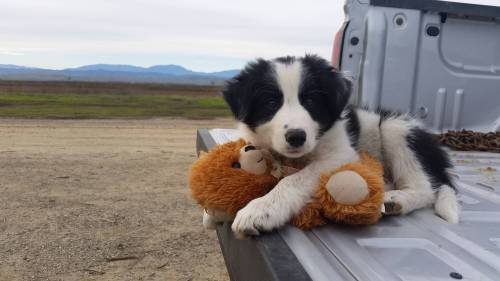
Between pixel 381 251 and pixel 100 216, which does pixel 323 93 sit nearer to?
pixel 381 251

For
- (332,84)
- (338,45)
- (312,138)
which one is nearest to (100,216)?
(338,45)

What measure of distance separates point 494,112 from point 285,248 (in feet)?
13.9

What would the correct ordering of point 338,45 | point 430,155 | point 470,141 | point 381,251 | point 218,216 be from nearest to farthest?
point 381,251 → point 218,216 → point 430,155 → point 470,141 → point 338,45

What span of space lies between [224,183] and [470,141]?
3407 millimetres

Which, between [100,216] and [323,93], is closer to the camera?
[323,93]

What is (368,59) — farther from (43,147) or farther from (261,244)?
(43,147)

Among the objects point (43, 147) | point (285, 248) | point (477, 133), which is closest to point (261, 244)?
point (285, 248)

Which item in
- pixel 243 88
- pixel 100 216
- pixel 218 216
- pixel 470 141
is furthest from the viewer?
pixel 100 216

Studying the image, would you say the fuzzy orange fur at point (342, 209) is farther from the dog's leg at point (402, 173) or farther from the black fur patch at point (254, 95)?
the black fur patch at point (254, 95)

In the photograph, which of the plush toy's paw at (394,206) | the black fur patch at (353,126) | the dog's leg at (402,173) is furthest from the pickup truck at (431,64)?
the plush toy's paw at (394,206)

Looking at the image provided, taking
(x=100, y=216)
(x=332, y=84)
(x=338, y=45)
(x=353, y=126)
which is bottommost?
(x=100, y=216)

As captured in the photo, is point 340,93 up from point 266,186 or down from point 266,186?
up

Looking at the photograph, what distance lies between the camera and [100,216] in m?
6.49

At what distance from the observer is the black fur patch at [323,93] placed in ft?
9.29
